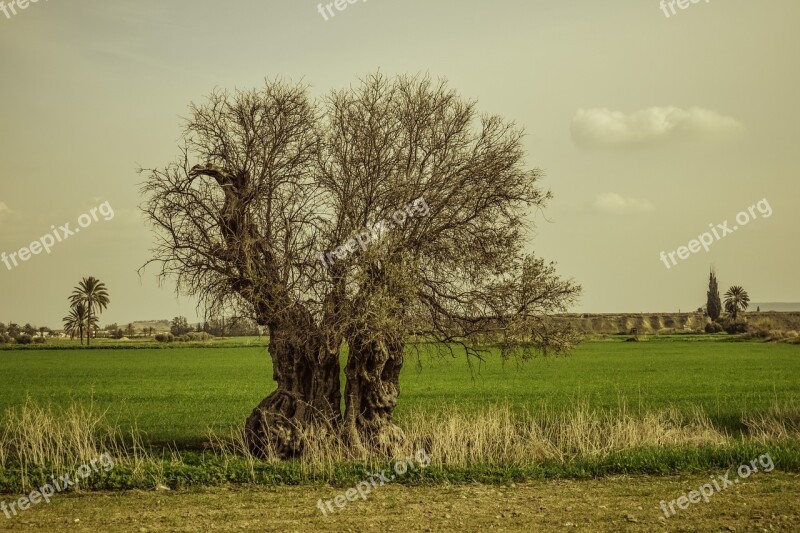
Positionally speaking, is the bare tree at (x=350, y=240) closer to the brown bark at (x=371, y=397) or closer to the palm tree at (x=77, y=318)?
the brown bark at (x=371, y=397)

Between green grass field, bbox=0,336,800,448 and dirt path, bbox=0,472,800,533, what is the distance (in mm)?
4773

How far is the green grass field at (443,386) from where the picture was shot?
29.6 metres

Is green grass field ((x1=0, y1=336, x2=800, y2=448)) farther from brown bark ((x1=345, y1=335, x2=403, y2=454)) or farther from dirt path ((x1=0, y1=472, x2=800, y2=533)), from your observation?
dirt path ((x1=0, y1=472, x2=800, y2=533))

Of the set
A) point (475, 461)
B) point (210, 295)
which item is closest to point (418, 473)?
point (475, 461)

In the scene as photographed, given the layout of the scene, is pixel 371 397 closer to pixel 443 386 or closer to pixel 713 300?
pixel 443 386

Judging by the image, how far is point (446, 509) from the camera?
1274cm

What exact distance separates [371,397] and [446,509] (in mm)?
6042

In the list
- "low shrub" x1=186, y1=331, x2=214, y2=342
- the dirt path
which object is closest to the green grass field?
the dirt path

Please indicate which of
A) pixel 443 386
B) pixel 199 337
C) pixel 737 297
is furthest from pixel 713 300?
pixel 443 386

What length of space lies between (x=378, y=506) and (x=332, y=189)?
319 inches

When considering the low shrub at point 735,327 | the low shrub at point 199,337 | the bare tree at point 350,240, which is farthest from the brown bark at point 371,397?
the low shrub at point 735,327

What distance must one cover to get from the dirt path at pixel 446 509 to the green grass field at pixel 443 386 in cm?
477

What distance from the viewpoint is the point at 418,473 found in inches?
602

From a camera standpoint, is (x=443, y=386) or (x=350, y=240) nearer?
(x=350, y=240)
